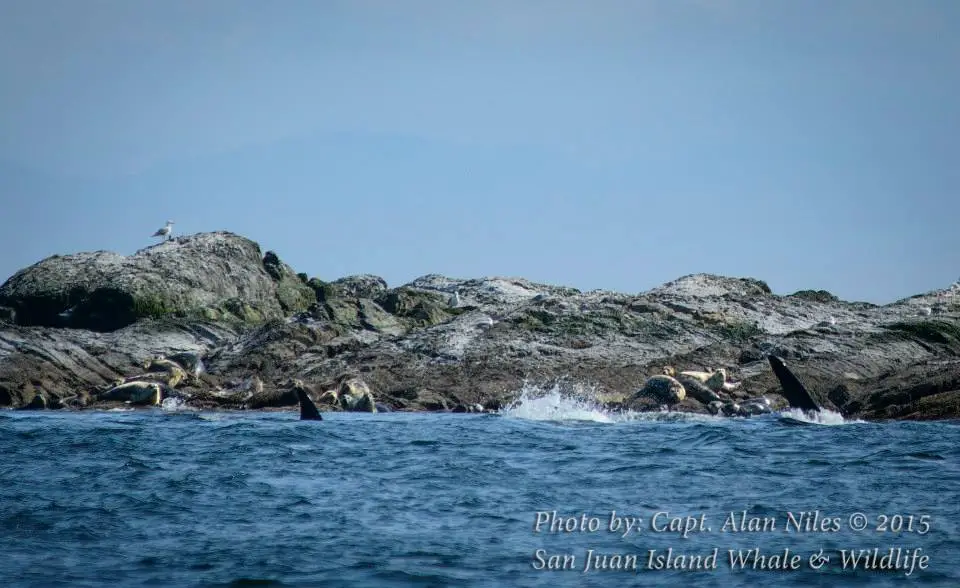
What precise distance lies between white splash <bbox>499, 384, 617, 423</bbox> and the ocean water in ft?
11.3

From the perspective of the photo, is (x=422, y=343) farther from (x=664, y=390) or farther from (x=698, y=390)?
(x=698, y=390)

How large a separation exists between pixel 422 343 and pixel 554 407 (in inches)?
349

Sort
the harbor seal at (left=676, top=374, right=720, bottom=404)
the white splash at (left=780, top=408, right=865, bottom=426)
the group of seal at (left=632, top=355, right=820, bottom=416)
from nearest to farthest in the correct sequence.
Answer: the white splash at (left=780, top=408, right=865, bottom=426), the group of seal at (left=632, top=355, right=820, bottom=416), the harbor seal at (left=676, top=374, right=720, bottom=404)

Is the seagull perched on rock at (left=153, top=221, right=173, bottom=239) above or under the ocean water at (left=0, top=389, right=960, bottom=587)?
above

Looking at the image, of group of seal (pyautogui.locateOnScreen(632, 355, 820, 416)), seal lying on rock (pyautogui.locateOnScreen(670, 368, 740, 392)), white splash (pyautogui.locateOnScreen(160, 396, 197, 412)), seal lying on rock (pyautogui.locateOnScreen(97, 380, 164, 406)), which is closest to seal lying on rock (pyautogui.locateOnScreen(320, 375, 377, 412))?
white splash (pyautogui.locateOnScreen(160, 396, 197, 412))

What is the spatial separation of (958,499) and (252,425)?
1408cm

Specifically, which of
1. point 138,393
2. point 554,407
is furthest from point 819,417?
point 138,393

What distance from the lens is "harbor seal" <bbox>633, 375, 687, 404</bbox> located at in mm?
26484

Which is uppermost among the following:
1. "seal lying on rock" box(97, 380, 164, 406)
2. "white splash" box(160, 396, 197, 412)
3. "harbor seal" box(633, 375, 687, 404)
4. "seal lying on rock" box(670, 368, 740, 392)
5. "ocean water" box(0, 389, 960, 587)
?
"seal lying on rock" box(670, 368, 740, 392)

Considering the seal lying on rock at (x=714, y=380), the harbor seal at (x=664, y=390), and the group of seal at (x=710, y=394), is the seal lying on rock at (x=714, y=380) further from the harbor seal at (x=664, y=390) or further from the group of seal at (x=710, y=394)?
the harbor seal at (x=664, y=390)

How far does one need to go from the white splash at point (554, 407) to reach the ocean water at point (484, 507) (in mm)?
3447

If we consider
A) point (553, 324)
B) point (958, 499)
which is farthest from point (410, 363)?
point (958, 499)

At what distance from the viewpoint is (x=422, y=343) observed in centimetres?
3472

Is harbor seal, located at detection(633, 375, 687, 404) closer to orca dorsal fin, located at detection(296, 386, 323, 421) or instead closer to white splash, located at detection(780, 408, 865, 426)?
white splash, located at detection(780, 408, 865, 426)
